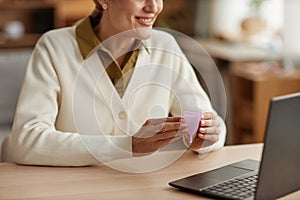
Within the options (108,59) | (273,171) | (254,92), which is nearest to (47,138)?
(108,59)

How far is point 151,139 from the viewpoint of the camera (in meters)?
1.68

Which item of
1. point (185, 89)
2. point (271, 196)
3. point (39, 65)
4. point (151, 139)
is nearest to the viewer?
point (271, 196)

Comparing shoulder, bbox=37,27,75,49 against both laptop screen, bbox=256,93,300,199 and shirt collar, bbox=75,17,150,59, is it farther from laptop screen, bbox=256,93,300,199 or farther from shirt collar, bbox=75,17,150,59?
laptop screen, bbox=256,93,300,199

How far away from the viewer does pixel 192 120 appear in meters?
1.68

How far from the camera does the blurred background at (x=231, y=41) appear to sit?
3801mm

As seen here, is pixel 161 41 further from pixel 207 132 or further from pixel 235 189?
pixel 235 189

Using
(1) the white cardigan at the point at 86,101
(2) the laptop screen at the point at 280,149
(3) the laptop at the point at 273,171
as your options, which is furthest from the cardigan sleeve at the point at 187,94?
(2) the laptop screen at the point at 280,149

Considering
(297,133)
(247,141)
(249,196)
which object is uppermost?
(297,133)

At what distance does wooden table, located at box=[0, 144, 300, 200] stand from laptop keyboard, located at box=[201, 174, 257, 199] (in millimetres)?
45

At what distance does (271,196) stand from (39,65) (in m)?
0.83

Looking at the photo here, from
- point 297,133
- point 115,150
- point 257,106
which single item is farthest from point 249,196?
point 257,106

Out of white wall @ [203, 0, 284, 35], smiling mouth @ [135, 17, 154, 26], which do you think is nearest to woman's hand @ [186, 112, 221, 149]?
smiling mouth @ [135, 17, 154, 26]

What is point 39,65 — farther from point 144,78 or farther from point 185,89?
point 185,89

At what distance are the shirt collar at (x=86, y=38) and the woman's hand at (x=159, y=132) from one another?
0.40 meters
